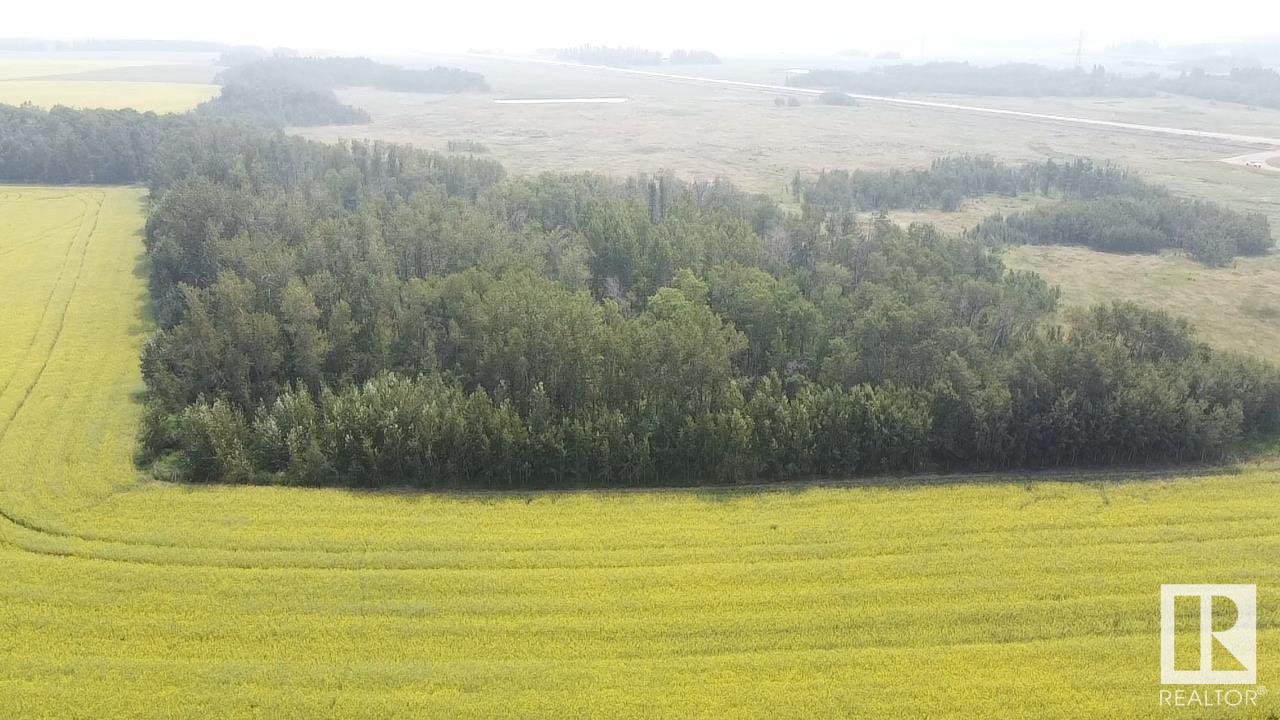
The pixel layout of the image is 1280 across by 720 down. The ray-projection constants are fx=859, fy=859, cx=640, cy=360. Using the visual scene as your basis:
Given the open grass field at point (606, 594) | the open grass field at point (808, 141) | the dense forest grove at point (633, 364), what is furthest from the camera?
the open grass field at point (808, 141)

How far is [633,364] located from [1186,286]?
214 ft

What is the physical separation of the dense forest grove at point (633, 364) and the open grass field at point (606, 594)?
247cm

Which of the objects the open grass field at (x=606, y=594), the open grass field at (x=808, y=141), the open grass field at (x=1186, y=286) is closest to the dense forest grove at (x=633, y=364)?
the open grass field at (x=606, y=594)

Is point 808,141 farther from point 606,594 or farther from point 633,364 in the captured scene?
point 606,594

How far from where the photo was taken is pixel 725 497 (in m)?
44.0

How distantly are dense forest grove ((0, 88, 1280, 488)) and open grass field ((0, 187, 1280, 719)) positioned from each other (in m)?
2.47

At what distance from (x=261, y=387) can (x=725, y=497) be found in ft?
96.8

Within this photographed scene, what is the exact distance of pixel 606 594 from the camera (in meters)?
35.0

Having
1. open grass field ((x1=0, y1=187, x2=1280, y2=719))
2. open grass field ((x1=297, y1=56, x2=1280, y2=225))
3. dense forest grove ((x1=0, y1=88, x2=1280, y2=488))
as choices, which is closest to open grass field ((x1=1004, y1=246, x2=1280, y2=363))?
dense forest grove ((x1=0, y1=88, x2=1280, y2=488))

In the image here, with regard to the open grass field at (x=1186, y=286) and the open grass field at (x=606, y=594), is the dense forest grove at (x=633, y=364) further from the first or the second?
the open grass field at (x=1186, y=286)

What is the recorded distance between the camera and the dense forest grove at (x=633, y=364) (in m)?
45.5

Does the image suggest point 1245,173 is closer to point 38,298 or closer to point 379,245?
point 379,245

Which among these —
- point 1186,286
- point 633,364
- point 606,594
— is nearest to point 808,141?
point 1186,286

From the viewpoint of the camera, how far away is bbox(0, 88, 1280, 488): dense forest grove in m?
45.5
